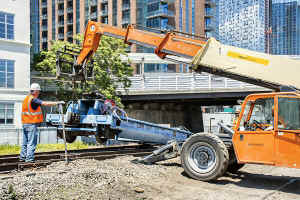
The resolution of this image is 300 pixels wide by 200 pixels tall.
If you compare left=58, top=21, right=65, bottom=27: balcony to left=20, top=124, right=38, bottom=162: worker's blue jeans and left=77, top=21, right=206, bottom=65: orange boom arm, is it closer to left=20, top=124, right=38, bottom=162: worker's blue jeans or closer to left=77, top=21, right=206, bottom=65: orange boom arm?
left=77, top=21, right=206, bottom=65: orange boom arm

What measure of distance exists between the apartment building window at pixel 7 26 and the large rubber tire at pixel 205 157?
2086 cm

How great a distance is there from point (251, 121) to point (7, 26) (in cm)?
2193

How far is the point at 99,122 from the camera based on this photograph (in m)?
9.93

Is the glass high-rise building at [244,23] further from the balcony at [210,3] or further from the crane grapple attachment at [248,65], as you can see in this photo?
the crane grapple attachment at [248,65]

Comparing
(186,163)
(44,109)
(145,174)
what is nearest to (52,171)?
(145,174)

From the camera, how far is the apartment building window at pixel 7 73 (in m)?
24.3

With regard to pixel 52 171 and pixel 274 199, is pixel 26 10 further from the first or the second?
pixel 274 199

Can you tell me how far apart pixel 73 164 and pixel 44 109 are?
2726 centimetres

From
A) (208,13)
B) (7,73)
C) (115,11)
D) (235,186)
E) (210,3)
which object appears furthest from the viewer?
(210,3)

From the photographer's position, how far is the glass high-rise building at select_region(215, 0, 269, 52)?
247 ft

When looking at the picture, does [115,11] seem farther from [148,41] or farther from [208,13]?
[148,41]

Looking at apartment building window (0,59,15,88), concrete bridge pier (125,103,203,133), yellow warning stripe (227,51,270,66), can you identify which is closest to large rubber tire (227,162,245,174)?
yellow warning stripe (227,51,270,66)

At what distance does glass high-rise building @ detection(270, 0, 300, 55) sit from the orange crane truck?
109m

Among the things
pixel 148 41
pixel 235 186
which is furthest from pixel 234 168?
pixel 148 41
